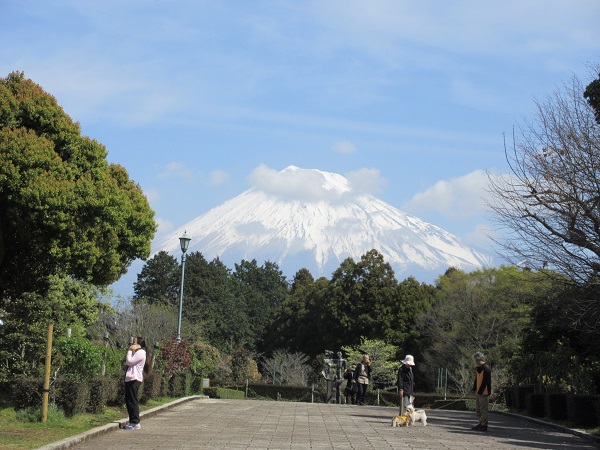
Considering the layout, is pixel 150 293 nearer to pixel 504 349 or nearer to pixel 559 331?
pixel 504 349

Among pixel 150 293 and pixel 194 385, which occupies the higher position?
pixel 150 293

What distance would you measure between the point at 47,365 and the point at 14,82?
309 inches

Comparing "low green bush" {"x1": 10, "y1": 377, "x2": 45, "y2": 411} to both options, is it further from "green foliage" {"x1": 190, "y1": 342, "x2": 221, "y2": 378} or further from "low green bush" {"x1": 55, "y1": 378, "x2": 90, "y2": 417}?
"green foliage" {"x1": 190, "y1": 342, "x2": 221, "y2": 378}

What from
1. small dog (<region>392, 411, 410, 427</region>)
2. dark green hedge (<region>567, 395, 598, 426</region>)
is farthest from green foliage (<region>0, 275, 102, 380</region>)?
dark green hedge (<region>567, 395, 598, 426</region>)

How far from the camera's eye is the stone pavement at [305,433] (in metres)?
12.3

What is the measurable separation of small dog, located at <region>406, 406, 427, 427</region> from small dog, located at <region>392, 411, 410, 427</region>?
0.20 feet

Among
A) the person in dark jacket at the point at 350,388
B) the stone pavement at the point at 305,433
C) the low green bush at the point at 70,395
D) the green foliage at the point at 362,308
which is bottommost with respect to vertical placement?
the stone pavement at the point at 305,433

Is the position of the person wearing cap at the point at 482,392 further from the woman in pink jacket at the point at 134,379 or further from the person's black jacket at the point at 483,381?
the woman in pink jacket at the point at 134,379

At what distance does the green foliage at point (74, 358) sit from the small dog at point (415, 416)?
20.0 ft

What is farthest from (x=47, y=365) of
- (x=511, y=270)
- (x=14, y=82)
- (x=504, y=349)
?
(x=511, y=270)

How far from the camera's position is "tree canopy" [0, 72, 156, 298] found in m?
16.7

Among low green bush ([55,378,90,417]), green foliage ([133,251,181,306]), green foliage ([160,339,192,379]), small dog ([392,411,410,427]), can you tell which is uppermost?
green foliage ([133,251,181,306])


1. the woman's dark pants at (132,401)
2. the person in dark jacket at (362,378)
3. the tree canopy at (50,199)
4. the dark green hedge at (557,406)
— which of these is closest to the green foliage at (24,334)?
the tree canopy at (50,199)

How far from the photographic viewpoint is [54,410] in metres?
13.5
